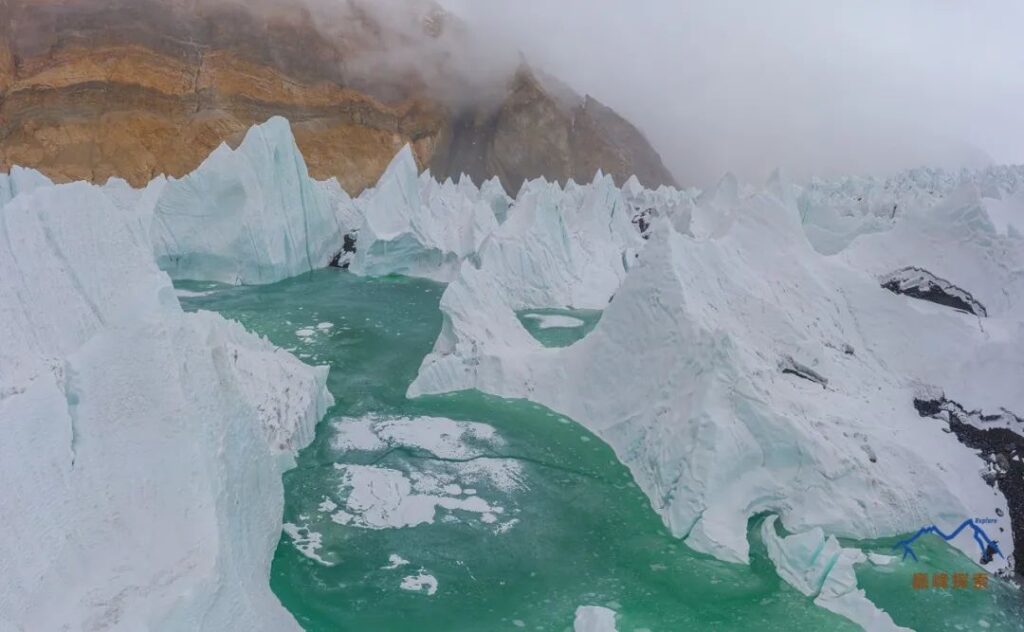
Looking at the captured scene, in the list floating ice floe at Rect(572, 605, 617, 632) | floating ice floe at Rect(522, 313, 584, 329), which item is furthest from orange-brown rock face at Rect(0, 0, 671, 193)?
floating ice floe at Rect(572, 605, 617, 632)

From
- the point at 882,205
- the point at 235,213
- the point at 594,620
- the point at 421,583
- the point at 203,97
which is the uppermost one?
the point at 882,205

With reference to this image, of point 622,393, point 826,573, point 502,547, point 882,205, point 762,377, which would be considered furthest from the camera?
point 882,205

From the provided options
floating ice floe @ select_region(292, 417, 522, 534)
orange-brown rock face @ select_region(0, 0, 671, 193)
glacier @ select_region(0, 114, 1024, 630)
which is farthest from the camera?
orange-brown rock face @ select_region(0, 0, 671, 193)

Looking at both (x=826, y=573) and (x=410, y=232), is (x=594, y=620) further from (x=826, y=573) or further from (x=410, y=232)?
(x=410, y=232)

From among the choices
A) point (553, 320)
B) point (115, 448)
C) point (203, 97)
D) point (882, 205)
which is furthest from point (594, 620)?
point (203, 97)

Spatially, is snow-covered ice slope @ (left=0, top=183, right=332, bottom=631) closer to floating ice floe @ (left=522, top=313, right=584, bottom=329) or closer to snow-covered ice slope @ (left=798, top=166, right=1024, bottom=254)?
floating ice floe @ (left=522, top=313, right=584, bottom=329)

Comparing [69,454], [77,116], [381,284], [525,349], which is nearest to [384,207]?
[381,284]

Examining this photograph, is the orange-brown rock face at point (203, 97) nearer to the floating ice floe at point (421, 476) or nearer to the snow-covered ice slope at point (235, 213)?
the snow-covered ice slope at point (235, 213)
